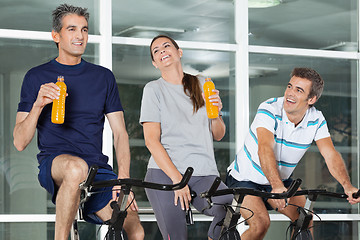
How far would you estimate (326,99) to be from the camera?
20.3 ft

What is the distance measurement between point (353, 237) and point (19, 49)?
12.5 ft

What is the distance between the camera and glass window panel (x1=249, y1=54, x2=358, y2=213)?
593cm

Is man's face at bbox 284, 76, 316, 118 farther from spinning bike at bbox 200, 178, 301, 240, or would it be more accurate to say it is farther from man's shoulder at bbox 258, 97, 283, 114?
spinning bike at bbox 200, 178, 301, 240

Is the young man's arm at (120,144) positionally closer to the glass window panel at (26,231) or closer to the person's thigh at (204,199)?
the person's thigh at (204,199)

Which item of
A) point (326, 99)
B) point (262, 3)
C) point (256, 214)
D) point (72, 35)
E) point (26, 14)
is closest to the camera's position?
point (72, 35)

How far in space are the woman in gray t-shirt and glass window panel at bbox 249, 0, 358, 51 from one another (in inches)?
98.6

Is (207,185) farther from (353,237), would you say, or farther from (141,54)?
(353,237)

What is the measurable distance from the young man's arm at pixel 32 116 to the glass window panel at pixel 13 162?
195 centimetres

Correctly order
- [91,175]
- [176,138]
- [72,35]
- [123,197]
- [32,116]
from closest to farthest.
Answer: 1. [91,175]
2. [123,197]
3. [32,116]
4. [72,35]
5. [176,138]

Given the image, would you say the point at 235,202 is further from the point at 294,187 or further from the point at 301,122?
the point at 301,122

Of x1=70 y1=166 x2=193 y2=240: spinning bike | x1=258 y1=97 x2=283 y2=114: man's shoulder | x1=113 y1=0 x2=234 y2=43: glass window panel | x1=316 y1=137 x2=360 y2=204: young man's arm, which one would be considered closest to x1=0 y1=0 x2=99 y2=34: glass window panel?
x1=113 y1=0 x2=234 y2=43: glass window panel

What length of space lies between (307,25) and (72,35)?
3561 millimetres

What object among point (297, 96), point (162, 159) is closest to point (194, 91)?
point (162, 159)

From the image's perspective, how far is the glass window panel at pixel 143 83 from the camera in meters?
5.39
